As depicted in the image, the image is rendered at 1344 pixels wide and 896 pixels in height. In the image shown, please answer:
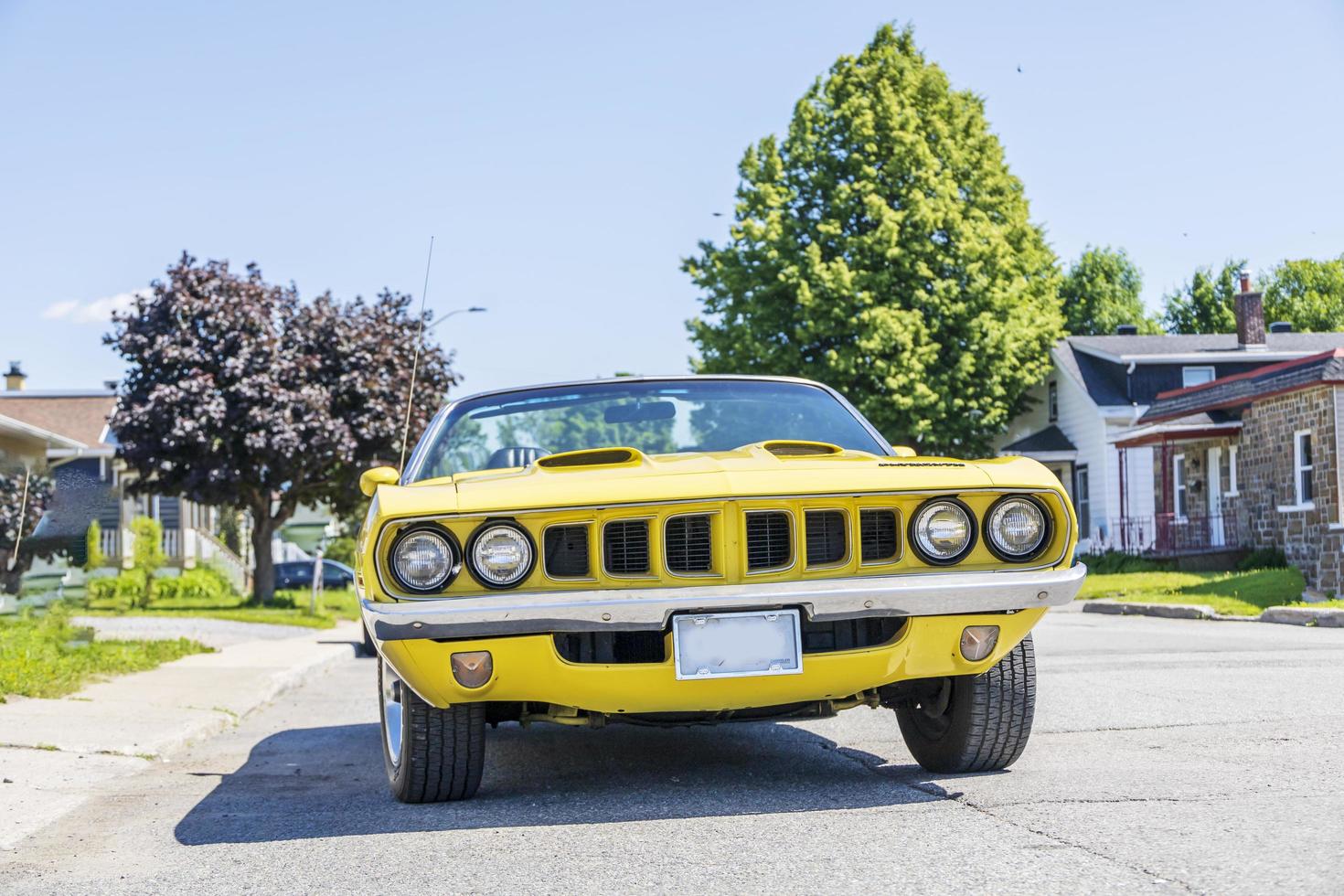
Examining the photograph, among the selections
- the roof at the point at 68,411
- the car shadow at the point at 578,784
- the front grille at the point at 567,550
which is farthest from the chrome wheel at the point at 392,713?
the roof at the point at 68,411

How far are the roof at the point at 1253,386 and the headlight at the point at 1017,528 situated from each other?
18494 millimetres

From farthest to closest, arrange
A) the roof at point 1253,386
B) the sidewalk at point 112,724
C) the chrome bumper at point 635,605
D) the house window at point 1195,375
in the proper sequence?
the house window at point 1195,375 < the roof at point 1253,386 < the sidewalk at point 112,724 < the chrome bumper at point 635,605

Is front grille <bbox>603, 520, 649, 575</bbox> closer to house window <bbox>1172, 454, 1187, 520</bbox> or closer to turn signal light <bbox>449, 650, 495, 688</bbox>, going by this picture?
turn signal light <bbox>449, 650, 495, 688</bbox>

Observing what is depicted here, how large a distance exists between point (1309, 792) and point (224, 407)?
23.7 metres

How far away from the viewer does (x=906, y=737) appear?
5.46 metres

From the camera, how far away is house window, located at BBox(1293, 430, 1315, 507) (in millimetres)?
23188

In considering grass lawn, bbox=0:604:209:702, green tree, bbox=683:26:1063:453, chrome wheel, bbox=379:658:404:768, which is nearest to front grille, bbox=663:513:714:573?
chrome wheel, bbox=379:658:404:768

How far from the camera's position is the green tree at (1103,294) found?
64.3m

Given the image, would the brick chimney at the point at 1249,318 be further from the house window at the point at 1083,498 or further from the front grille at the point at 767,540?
the front grille at the point at 767,540

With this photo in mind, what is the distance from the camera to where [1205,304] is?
217 feet

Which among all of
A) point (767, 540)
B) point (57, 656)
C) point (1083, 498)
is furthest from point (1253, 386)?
point (767, 540)

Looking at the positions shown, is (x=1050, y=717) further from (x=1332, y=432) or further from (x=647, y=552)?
(x=1332, y=432)

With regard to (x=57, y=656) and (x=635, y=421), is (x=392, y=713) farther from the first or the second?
(x=57, y=656)

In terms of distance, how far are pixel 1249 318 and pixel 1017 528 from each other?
35.2 m
